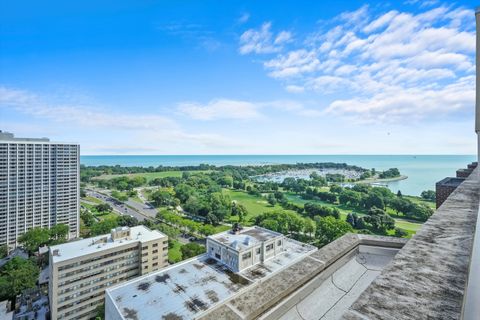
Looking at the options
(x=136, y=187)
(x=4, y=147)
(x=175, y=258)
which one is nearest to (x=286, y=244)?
(x=175, y=258)

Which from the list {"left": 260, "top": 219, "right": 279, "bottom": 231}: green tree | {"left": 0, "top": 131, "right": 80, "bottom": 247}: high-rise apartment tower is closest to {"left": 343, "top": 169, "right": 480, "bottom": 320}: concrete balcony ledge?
{"left": 260, "top": 219, "right": 279, "bottom": 231}: green tree

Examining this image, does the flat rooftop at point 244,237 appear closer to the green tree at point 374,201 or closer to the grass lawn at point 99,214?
the grass lawn at point 99,214

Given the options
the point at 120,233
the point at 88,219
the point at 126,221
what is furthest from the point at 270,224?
the point at 88,219

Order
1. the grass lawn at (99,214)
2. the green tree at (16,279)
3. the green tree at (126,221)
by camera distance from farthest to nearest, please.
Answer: the grass lawn at (99,214), the green tree at (126,221), the green tree at (16,279)

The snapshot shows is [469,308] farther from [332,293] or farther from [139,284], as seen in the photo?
[139,284]

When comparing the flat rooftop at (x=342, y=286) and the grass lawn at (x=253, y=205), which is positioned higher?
the flat rooftop at (x=342, y=286)

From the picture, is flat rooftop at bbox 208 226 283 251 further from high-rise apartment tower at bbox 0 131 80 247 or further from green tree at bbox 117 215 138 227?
high-rise apartment tower at bbox 0 131 80 247

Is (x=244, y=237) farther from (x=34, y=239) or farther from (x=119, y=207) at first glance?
(x=119, y=207)

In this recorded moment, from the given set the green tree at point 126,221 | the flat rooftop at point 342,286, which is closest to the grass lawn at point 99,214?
the green tree at point 126,221
